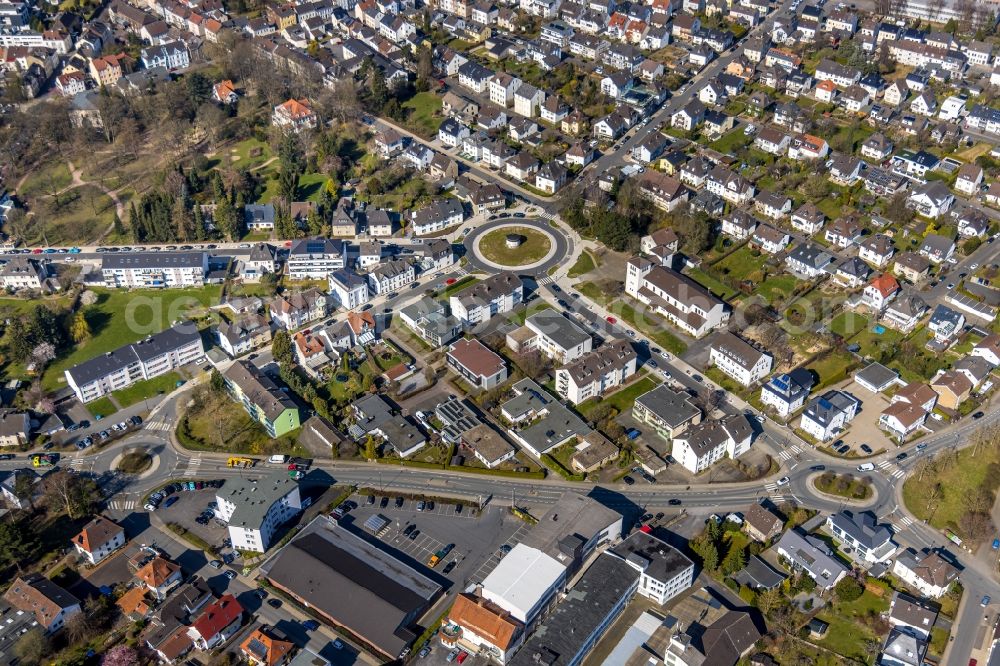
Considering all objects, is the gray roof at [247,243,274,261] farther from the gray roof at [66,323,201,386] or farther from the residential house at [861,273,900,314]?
the residential house at [861,273,900,314]

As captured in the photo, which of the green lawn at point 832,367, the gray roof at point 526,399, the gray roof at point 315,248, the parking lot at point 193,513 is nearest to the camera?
the parking lot at point 193,513

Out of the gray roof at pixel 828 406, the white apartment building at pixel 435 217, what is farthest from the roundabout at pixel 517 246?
the gray roof at pixel 828 406

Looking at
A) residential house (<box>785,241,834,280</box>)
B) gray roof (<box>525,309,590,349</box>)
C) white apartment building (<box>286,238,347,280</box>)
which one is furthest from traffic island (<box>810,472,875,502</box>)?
white apartment building (<box>286,238,347,280</box>)

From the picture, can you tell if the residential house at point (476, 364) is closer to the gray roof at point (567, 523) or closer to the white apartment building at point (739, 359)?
the gray roof at point (567, 523)

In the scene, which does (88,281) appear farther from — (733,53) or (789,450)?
(733,53)

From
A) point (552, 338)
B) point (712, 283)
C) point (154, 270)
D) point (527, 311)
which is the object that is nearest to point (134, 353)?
point (154, 270)
